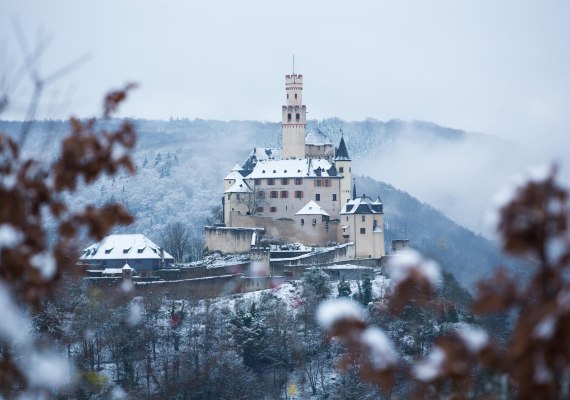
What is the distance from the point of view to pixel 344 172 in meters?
65.8

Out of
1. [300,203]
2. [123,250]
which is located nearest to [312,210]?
[300,203]

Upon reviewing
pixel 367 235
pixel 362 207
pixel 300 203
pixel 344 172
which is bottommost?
pixel 367 235

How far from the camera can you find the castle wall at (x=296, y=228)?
61.2 m

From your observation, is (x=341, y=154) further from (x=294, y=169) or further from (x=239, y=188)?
(x=239, y=188)

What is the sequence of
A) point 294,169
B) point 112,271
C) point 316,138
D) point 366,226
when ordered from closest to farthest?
point 366,226
point 112,271
point 294,169
point 316,138

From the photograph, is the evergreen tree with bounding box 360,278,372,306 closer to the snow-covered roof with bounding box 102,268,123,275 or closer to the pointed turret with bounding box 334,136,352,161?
the pointed turret with bounding box 334,136,352,161

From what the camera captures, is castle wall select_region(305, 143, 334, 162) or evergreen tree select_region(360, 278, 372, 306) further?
castle wall select_region(305, 143, 334, 162)

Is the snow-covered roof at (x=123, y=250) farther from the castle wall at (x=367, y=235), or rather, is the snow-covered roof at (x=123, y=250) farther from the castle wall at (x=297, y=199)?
the castle wall at (x=367, y=235)

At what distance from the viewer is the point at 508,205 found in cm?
677

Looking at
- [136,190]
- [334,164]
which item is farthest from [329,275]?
[136,190]

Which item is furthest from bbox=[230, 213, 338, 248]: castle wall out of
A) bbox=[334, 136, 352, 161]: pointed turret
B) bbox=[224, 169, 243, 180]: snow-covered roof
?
bbox=[334, 136, 352, 161]: pointed turret

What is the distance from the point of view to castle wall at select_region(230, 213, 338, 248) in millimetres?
61156

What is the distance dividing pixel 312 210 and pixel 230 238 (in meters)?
4.71

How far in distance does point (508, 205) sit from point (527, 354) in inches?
34.9
